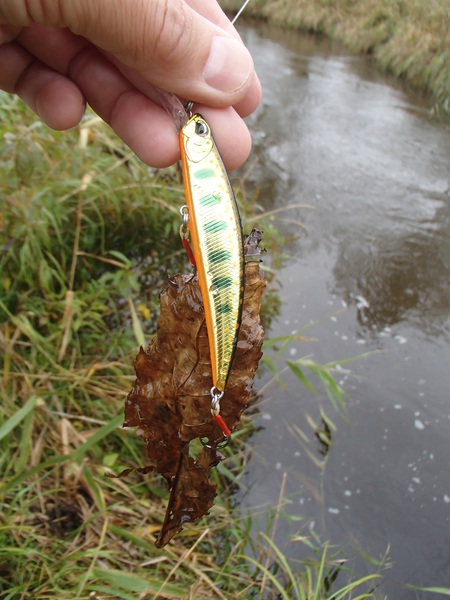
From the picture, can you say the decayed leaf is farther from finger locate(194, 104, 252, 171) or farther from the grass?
the grass

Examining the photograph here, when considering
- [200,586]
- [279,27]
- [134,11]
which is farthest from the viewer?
[279,27]

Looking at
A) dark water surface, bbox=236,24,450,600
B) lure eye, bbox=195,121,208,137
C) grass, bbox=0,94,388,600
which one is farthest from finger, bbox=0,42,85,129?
dark water surface, bbox=236,24,450,600

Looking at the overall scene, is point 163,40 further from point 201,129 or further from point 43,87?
point 43,87

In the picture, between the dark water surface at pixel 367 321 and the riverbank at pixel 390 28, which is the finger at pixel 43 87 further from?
the riverbank at pixel 390 28

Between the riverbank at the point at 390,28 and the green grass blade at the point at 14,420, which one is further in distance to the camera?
the riverbank at the point at 390,28

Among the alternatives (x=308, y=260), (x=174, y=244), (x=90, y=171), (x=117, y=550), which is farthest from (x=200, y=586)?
(x=308, y=260)

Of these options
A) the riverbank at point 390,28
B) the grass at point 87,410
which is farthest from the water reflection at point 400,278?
the riverbank at point 390,28

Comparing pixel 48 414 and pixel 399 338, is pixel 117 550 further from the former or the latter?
pixel 399 338
